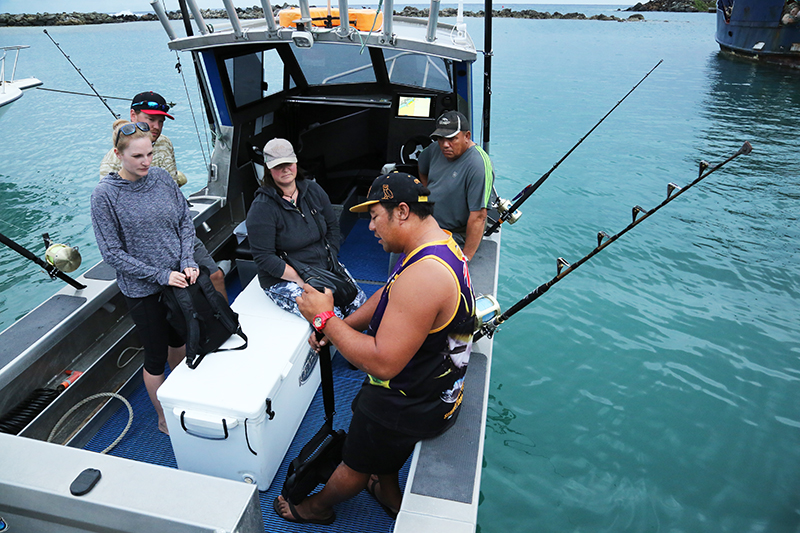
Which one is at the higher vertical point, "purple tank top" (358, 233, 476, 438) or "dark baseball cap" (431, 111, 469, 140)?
"dark baseball cap" (431, 111, 469, 140)

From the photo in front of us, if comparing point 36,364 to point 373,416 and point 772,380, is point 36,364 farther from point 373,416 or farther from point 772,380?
point 772,380

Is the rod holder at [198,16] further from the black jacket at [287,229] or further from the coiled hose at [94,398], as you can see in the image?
the coiled hose at [94,398]

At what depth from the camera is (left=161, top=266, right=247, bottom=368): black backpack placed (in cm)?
218

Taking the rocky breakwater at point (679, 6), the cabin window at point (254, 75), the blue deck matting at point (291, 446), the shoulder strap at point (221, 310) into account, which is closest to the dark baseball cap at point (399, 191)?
the shoulder strap at point (221, 310)

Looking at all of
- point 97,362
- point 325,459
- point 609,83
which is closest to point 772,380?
point 325,459

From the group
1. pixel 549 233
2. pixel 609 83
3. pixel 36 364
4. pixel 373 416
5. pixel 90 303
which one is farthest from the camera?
pixel 609 83

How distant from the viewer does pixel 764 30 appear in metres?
22.1

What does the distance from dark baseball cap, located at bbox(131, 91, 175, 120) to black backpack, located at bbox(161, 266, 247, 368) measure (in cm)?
100

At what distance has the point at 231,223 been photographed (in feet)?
14.4

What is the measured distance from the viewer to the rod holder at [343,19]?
8.70 ft

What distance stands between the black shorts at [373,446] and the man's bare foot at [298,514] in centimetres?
44

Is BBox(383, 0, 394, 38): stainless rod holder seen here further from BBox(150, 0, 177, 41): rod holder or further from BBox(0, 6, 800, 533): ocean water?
BBox(0, 6, 800, 533): ocean water

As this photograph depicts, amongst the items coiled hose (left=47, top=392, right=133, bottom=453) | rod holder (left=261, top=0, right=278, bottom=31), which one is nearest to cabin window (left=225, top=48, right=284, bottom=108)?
rod holder (left=261, top=0, right=278, bottom=31)

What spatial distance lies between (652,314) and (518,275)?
5.04 feet
